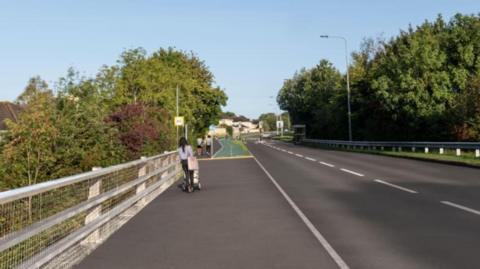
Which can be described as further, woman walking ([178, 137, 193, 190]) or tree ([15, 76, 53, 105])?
tree ([15, 76, 53, 105])

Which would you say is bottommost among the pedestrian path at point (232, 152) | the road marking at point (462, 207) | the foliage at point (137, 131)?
the road marking at point (462, 207)

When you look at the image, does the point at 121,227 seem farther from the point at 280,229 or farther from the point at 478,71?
the point at 478,71

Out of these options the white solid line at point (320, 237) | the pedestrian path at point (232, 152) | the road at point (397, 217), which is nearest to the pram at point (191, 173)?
the road at point (397, 217)

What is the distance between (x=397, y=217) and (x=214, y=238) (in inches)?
146

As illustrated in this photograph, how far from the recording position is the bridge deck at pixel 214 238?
6672mm

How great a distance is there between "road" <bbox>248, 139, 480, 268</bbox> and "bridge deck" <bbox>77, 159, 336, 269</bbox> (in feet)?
1.74

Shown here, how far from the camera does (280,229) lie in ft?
29.3

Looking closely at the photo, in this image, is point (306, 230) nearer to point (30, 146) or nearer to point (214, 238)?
point (214, 238)

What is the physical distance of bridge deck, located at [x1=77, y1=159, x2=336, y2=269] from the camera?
6672 mm

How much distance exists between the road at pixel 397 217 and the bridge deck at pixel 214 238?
530 mm

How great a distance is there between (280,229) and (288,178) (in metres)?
10.6

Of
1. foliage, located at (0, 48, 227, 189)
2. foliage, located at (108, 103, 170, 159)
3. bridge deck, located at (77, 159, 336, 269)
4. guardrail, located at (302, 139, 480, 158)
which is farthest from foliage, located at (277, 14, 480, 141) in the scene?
bridge deck, located at (77, 159, 336, 269)

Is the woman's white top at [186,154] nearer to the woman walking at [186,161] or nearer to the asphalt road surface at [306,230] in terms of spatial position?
the woman walking at [186,161]

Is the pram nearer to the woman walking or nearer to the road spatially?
the woman walking
